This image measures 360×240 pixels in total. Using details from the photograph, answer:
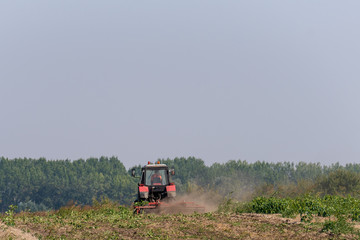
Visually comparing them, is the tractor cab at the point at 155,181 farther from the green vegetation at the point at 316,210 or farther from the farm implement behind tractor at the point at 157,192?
the green vegetation at the point at 316,210

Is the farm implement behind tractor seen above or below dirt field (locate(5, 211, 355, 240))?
above

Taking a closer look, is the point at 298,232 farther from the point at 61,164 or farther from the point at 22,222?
the point at 61,164

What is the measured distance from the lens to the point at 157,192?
950 inches

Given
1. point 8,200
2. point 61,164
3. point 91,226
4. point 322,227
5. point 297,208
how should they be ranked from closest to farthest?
point 91,226
point 322,227
point 297,208
point 8,200
point 61,164

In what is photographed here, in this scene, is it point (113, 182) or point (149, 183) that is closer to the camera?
point (149, 183)

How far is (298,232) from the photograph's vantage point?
669 inches

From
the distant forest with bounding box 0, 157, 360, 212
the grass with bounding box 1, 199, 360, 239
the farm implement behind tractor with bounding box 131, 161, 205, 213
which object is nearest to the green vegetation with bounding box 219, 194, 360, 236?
the grass with bounding box 1, 199, 360, 239

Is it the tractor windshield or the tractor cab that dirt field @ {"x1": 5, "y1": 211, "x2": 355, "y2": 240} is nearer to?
the tractor cab

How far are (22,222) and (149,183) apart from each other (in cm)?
767

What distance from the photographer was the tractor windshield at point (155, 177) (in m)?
24.1

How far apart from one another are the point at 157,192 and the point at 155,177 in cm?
69

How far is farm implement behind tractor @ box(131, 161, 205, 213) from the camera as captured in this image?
73.0 ft

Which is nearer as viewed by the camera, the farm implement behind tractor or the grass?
the grass

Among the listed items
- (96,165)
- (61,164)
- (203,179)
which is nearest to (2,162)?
(61,164)
